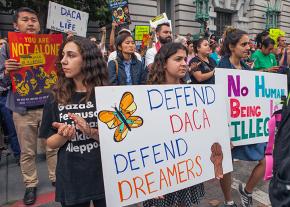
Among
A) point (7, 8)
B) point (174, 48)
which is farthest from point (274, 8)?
point (174, 48)

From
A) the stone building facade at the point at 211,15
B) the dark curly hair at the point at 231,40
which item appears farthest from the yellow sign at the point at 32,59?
the stone building facade at the point at 211,15

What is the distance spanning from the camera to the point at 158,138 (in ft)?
7.35

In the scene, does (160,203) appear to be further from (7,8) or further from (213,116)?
(7,8)

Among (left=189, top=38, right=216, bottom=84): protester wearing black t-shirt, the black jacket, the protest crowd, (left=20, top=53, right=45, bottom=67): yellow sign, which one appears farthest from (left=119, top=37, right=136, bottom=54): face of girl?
(left=20, top=53, right=45, bottom=67): yellow sign

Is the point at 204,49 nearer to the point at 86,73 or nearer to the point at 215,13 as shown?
the point at 86,73

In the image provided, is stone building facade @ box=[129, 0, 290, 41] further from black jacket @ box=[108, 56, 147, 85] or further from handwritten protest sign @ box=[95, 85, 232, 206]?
handwritten protest sign @ box=[95, 85, 232, 206]

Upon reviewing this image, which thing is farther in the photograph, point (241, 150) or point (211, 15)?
point (211, 15)

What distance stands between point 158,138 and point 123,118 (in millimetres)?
315

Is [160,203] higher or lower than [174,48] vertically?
lower

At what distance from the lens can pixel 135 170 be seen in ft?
6.97

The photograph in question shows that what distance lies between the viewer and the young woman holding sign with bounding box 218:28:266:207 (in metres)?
3.10

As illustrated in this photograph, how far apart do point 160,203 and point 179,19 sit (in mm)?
15660

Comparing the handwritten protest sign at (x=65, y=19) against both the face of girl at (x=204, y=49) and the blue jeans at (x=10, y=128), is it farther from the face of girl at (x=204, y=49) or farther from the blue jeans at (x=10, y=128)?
the face of girl at (x=204, y=49)

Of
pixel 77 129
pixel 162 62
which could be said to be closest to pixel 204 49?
pixel 162 62
